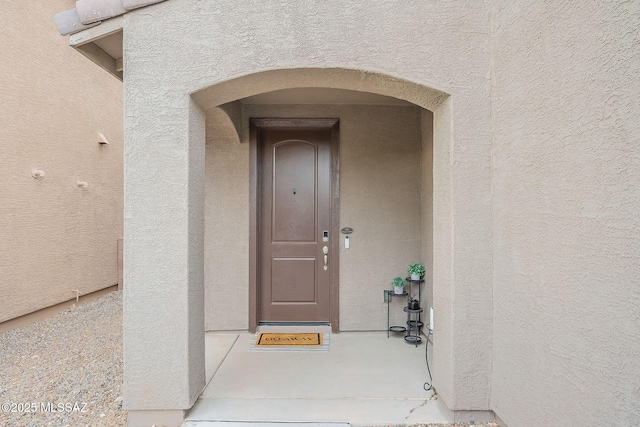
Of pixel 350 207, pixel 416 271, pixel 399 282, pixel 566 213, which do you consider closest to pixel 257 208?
pixel 350 207

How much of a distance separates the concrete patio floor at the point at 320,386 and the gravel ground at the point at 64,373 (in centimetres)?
34

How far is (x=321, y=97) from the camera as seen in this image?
13.7 feet

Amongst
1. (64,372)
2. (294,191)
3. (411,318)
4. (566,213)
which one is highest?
(294,191)

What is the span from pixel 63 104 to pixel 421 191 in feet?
17.9

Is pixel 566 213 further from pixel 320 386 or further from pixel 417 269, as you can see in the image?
pixel 417 269

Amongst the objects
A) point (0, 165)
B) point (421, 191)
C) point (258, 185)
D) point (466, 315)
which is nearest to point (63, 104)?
point (0, 165)

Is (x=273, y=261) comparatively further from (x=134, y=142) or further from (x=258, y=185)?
(x=134, y=142)

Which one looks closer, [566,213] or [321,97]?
[566,213]

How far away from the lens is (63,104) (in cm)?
562

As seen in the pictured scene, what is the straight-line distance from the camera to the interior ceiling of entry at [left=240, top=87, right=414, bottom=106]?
13.1 ft

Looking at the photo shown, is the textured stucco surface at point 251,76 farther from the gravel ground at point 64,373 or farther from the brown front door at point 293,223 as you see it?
the brown front door at point 293,223

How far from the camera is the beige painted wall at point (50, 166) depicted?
4.67m

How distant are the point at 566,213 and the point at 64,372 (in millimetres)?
4178

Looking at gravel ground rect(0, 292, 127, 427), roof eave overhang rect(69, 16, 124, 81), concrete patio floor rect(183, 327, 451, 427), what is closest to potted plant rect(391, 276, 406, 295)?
concrete patio floor rect(183, 327, 451, 427)
